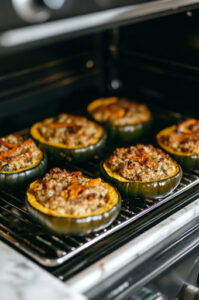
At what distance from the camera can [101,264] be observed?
182 cm

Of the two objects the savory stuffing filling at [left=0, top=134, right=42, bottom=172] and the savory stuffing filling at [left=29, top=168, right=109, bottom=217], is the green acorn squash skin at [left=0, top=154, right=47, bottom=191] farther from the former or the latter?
the savory stuffing filling at [left=29, top=168, right=109, bottom=217]

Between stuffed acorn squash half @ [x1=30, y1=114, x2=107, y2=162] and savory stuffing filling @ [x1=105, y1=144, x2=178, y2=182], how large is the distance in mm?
234

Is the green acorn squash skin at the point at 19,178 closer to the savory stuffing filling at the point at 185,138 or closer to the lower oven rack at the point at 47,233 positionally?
the lower oven rack at the point at 47,233

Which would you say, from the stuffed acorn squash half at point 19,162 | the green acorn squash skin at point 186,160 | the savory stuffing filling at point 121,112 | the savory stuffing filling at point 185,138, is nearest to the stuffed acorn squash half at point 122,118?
the savory stuffing filling at point 121,112

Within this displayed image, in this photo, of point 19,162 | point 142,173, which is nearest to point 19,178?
point 19,162

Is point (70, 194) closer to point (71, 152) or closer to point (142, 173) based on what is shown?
point (142, 173)

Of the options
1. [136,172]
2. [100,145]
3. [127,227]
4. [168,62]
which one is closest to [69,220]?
[127,227]

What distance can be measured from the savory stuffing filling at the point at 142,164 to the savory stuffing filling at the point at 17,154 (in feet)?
1.29

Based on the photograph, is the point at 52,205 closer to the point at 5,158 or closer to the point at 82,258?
the point at 82,258

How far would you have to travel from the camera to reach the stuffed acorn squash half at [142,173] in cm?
228

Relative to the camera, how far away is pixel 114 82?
353cm

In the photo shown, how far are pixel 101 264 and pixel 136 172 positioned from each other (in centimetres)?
64

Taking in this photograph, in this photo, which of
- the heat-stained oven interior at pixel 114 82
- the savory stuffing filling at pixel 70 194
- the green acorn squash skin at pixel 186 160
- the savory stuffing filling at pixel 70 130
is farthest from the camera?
the savory stuffing filling at pixel 70 130

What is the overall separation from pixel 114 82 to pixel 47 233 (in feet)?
5.79
